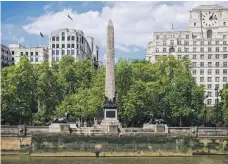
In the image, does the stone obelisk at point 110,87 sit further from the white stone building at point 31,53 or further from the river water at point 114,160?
the white stone building at point 31,53

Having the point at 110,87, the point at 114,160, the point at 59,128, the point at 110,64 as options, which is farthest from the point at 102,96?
the point at 114,160

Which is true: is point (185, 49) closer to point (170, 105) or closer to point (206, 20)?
point (206, 20)

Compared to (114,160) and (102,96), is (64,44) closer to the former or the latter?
(102,96)

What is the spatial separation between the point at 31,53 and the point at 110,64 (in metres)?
79.5

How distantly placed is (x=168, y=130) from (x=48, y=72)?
93.7 ft

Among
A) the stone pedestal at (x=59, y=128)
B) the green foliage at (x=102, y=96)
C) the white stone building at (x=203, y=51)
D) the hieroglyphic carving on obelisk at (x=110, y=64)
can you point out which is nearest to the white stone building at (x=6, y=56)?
the white stone building at (x=203, y=51)

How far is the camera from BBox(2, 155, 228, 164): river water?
2124 inches

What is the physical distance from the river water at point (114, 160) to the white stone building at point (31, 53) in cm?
8596

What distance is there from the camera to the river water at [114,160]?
53.9m

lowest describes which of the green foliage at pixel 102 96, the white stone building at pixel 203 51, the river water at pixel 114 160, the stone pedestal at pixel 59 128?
the river water at pixel 114 160

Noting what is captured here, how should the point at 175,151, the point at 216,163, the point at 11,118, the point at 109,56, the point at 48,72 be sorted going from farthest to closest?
the point at 48,72 < the point at 11,118 < the point at 109,56 < the point at 175,151 < the point at 216,163

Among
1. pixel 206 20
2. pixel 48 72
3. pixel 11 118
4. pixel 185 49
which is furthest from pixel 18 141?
pixel 206 20

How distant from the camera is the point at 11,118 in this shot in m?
79.4

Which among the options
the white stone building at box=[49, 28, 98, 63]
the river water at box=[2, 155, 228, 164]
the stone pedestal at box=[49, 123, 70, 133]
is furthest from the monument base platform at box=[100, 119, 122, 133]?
the white stone building at box=[49, 28, 98, 63]
